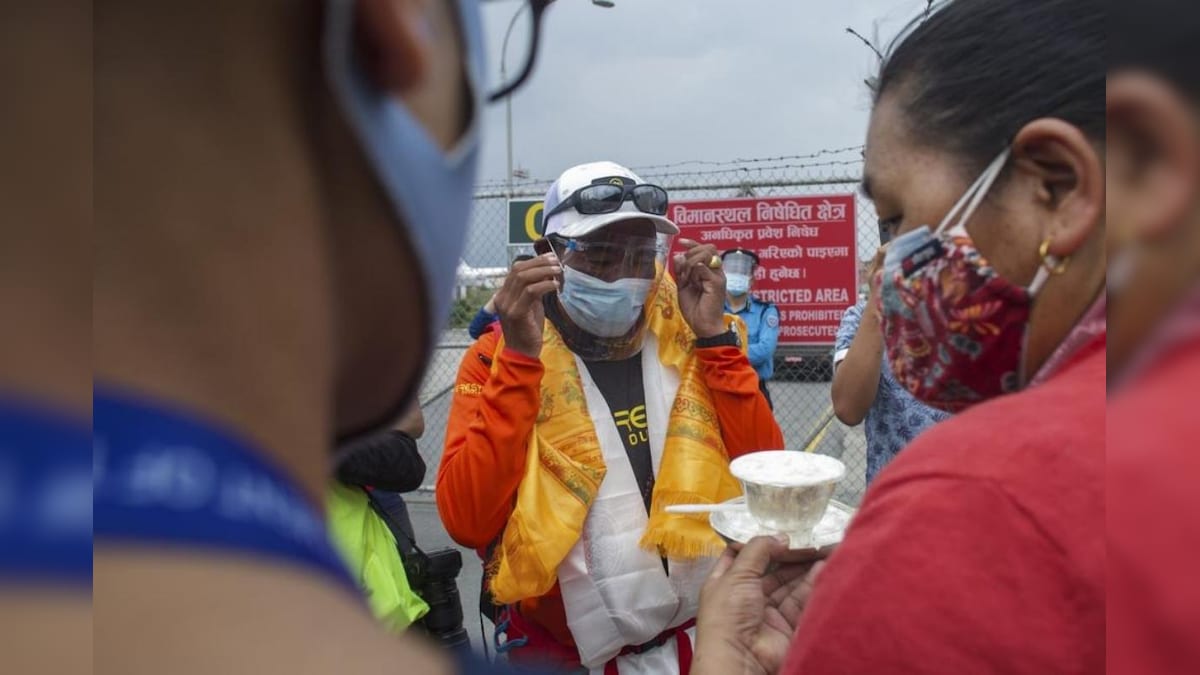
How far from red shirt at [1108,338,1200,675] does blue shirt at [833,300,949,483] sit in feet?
7.38

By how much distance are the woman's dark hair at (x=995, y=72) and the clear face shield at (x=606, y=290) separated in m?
1.30

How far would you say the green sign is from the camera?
20.0 feet

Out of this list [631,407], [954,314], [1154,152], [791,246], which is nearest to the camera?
[1154,152]

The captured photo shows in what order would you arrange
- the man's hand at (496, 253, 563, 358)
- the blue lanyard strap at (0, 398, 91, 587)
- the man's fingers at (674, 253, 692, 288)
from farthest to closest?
the man's fingers at (674, 253, 692, 288)
the man's hand at (496, 253, 563, 358)
the blue lanyard strap at (0, 398, 91, 587)

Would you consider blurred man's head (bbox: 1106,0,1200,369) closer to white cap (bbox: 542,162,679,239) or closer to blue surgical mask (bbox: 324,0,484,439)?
blue surgical mask (bbox: 324,0,484,439)

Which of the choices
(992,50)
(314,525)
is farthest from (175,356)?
(992,50)

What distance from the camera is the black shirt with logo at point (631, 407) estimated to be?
225 centimetres

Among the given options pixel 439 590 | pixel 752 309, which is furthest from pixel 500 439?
pixel 752 309

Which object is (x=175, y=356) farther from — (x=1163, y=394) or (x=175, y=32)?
(x=1163, y=394)

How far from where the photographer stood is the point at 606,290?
95.0 inches

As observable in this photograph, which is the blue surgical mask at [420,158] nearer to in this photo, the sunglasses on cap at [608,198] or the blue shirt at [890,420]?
the sunglasses on cap at [608,198]

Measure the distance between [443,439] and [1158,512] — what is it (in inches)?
265

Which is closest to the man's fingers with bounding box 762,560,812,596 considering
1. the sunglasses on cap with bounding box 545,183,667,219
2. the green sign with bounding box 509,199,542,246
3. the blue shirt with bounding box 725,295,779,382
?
the sunglasses on cap with bounding box 545,183,667,219

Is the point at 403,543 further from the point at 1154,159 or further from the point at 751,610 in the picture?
the point at 1154,159
